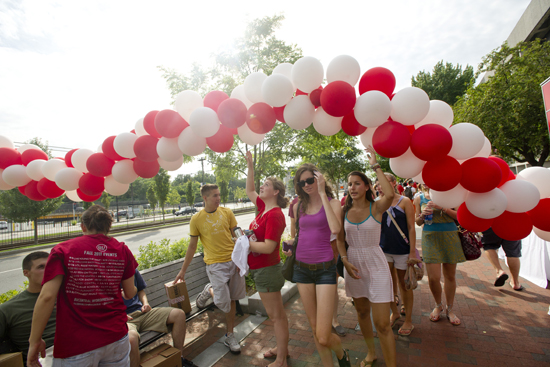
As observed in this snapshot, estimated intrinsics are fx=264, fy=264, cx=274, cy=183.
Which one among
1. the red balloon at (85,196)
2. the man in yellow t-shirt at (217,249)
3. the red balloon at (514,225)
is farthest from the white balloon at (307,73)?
the red balloon at (85,196)

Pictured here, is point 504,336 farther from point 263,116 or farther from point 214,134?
point 214,134

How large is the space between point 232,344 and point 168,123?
266 cm

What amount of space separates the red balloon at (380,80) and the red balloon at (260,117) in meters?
0.95

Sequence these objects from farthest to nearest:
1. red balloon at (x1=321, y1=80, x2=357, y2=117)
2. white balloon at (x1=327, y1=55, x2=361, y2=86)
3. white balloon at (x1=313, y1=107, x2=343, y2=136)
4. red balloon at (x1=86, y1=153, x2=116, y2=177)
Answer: red balloon at (x1=86, y1=153, x2=116, y2=177), white balloon at (x1=313, y1=107, x2=343, y2=136), white balloon at (x1=327, y1=55, x2=361, y2=86), red balloon at (x1=321, y1=80, x2=357, y2=117)

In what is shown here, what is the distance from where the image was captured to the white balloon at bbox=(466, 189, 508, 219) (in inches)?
80.0

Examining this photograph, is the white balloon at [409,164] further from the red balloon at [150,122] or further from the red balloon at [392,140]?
the red balloon at [150,122]

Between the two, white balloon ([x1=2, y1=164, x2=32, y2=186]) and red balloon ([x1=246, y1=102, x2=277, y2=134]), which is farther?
white balloon ([x1=2, y1=164, x2=32, y2=186])

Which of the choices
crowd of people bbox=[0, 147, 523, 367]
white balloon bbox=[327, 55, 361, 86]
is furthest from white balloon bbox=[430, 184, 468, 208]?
white balloon bbox=[327, 55, 361, 86]

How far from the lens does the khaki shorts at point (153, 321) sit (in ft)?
9.20

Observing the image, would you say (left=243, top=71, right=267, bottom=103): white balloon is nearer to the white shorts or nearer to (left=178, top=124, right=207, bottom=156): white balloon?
(left=178, top=124, right=207, bottom=156): white balloon

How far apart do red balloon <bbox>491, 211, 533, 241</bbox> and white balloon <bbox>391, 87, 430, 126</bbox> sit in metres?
1.08

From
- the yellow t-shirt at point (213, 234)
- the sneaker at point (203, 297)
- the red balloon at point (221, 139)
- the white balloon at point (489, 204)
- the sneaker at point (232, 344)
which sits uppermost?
the red balloon at point (221, 139)

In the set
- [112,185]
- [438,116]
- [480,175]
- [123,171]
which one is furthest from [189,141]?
[480,175]

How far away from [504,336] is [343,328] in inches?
72.0
